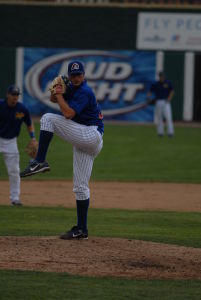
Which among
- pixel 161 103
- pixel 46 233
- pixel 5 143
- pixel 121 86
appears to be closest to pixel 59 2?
pixel 121 86

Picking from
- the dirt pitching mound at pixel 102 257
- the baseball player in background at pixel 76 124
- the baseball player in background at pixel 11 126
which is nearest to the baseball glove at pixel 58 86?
the baseball player in background at pixel 76 124

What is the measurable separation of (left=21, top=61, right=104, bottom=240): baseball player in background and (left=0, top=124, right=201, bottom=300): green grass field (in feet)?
4.93

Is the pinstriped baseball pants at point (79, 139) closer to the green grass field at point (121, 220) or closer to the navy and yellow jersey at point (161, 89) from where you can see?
the green grass field at point (121, 220)

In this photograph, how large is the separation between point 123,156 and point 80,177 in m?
12.7

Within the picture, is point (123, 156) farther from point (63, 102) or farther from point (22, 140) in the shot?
point (63, 102)

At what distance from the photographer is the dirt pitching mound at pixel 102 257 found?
8109 millimetres

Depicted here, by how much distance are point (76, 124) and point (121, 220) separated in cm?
371

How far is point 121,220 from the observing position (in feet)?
40.7

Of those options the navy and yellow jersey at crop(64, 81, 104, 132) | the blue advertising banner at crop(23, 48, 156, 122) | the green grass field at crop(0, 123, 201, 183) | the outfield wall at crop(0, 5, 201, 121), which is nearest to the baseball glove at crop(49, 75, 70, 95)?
the navy and yellow jersey at crop(64, 81, 104, 132)

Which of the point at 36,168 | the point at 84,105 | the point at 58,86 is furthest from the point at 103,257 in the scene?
the point at 58,86

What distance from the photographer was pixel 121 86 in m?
A: 32.3

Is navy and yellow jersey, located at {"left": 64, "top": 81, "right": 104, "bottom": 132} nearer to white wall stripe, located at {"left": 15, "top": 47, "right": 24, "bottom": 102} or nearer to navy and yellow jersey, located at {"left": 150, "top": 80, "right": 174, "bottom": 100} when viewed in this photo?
navy and yellow jersey, located at {"left": 150, "top": 80, "right": 174, "bottom": 100}

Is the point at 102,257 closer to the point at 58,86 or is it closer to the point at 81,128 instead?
the point at 81,128

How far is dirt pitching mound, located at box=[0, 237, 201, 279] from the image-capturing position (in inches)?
319
